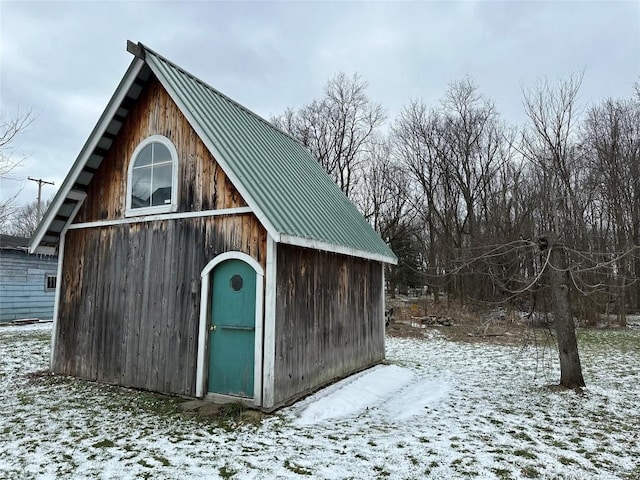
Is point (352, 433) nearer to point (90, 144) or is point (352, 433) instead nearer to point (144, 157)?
point (144, 157)

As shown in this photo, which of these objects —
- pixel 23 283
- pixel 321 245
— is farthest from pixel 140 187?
pixel 23 283

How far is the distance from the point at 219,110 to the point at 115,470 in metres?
6.12

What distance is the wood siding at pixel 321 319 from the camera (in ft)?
20.6

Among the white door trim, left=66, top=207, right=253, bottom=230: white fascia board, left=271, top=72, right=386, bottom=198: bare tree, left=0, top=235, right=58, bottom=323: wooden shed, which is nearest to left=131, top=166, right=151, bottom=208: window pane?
left=66, top=207, right=253, bottom=230: white fascia board

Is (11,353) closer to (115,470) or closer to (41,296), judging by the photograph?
(115,470)

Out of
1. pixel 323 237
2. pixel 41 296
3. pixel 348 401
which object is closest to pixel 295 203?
pixel 323 237

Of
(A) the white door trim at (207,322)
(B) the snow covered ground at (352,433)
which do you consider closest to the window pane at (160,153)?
(A) the white door trim at (207,322)

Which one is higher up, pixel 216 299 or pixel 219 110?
pixel 219 110

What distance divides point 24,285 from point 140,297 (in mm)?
14577

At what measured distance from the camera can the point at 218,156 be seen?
6.30 metres

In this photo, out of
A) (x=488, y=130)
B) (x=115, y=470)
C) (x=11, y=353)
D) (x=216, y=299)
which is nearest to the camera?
(x=115, y=470)

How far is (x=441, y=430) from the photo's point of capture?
5.40 metres

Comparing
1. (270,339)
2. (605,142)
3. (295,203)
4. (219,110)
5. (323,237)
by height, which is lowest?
(270,339)

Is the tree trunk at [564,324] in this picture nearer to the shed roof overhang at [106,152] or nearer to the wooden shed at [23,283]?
the shed roof overhang at [106,152]
